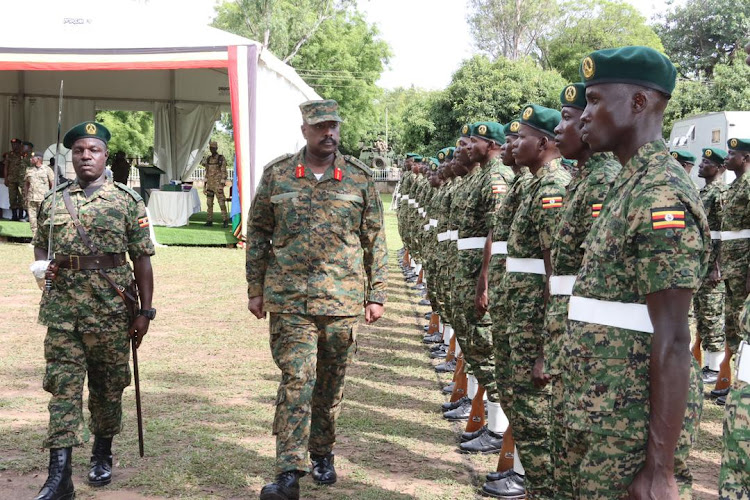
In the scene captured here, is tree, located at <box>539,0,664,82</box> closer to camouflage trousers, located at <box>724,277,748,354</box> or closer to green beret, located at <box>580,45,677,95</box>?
camouflage trousers, located at <box>724,277,748,354</box>

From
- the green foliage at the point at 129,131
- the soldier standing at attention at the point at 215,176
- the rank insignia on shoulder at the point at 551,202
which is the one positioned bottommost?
the rank insignia on shoulder at the point at 551,202

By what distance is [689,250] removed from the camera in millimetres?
2283

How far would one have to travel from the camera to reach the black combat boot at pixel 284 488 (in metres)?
4.33

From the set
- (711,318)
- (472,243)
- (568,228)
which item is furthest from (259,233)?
(711,318)

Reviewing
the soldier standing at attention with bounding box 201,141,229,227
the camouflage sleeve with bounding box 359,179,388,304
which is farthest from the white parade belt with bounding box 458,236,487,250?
the soldier standing at attention with bounding box 201,141,229,227

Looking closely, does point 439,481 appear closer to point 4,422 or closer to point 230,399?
point 230,399

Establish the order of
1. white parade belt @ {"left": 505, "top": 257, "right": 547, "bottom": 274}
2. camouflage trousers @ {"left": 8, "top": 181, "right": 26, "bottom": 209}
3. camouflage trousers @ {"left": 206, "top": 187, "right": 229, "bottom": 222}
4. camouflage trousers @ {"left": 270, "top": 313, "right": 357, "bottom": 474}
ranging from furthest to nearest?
camouflage trousers @ {"left": 8, "top": 181, "right": 26, "bottom": 209}, camouflage trousers @ {"left": 206, "top": 187, "right": 229, "bottom": 222}, camouflage trousers @ {"left": 270, "top": 313, "right": 357, "bottom": 474}, white parade belt @ {"left": 505, "top": 257, "right": 547, "bottom": 274}

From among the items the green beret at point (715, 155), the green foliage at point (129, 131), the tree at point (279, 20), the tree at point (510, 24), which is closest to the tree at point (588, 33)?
the tree at point (510, 24)

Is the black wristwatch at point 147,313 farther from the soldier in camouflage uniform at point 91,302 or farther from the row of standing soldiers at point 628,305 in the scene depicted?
the row of standing soldiers at point 628,305

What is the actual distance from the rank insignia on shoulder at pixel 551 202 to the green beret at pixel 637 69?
1475 mm

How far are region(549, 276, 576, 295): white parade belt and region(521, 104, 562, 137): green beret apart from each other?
1425 mm

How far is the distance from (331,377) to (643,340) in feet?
9.33

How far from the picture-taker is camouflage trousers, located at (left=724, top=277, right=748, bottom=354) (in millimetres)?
7184

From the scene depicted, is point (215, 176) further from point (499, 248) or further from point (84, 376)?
point (499, 248)
